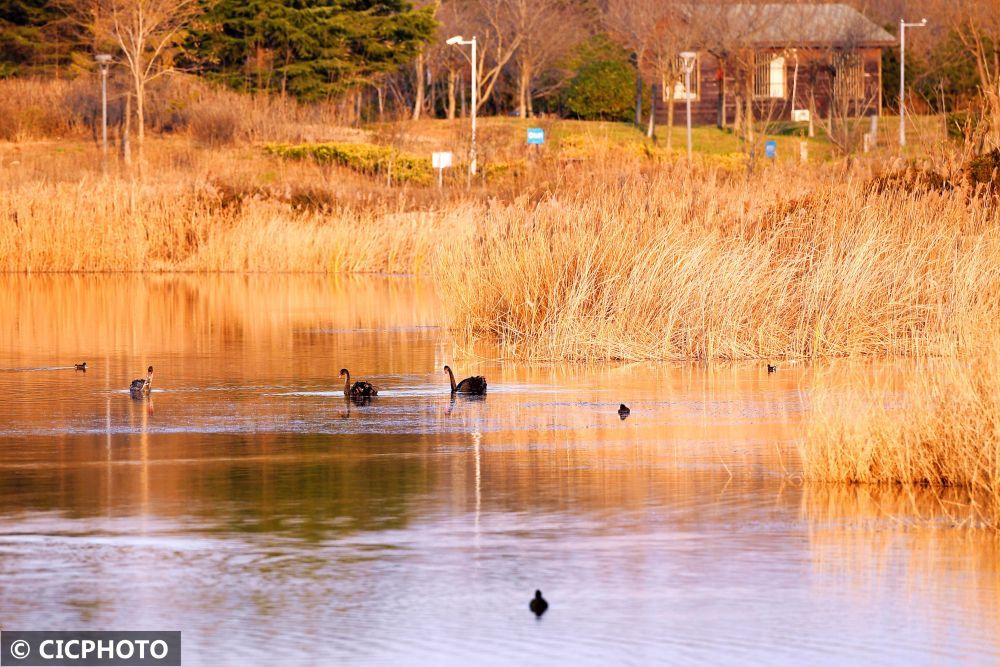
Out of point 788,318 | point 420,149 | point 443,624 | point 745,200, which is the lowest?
point 443,624

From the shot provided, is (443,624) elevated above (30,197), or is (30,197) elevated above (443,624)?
(30,197)

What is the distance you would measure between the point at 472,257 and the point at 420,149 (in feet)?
145

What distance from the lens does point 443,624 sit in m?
7.83

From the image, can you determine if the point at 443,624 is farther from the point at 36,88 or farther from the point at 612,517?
the point at 36,88

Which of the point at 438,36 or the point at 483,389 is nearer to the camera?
the point at 483,389

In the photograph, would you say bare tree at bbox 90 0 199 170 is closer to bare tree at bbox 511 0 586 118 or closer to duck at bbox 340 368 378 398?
bare tree at bbox 511 0 586 118

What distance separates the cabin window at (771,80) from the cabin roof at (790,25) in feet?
6.40

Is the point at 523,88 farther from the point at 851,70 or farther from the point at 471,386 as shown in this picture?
the point at 471,386

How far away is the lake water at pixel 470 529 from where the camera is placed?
7.70 metres

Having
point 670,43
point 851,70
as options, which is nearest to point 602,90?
point 670,43

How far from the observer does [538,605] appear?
8.04 m

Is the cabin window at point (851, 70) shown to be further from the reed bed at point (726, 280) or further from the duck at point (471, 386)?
the duck at point (471, 386)

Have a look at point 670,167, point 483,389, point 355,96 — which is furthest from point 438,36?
point 483,389

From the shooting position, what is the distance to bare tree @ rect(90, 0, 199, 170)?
60500mm
